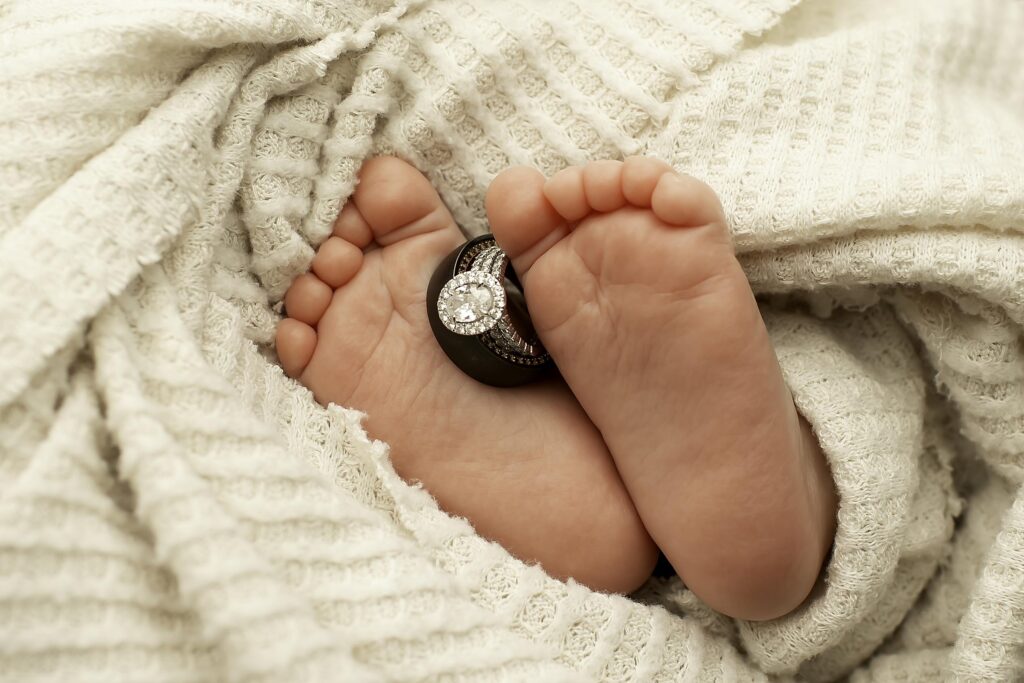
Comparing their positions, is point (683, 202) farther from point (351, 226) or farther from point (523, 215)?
point (351, 226)

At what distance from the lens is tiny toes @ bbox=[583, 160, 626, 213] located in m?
0.61

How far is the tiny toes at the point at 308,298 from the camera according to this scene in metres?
0.73

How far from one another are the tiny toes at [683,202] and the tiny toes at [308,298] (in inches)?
12.2

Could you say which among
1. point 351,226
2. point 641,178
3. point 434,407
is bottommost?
point 434,407

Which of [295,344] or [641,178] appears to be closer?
[641,178]

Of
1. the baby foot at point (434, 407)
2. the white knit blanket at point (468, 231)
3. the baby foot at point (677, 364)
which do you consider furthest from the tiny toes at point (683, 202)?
the baby foot at point (434, 407)

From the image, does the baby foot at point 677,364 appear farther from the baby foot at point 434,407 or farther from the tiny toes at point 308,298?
the tiny toes at point 308,298

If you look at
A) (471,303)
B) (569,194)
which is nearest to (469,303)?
(471,303)

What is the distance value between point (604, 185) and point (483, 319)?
15 cm

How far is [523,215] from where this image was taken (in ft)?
2.14

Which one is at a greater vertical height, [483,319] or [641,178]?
[641,178]

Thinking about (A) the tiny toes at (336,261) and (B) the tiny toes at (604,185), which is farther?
(A) the tiny toes at (336,261)

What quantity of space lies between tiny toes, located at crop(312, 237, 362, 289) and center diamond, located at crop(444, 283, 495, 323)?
0.36 ft

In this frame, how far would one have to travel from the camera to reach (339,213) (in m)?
0.73
